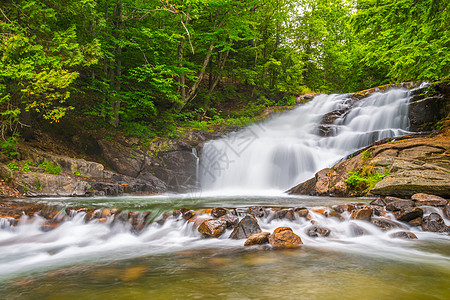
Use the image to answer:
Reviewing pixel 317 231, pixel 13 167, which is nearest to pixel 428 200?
pixel 317 231

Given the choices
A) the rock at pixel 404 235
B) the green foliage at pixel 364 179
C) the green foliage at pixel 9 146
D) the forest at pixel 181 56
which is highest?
the forest at pixel 181 56

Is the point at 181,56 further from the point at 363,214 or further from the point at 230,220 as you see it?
the point at 363,214

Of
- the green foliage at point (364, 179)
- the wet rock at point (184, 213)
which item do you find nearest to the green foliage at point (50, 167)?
the wet rock at point (184, 213)

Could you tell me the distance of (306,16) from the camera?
21734 mm

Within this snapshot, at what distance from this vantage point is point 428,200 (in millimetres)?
5250

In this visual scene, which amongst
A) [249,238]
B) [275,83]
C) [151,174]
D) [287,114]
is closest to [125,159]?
[151,174]

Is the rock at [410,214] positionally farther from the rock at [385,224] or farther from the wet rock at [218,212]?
the wet rock at [218,212]

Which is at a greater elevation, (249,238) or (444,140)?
(444,140)

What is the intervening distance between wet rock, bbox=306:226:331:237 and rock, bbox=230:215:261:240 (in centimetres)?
93

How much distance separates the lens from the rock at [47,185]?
7.14m

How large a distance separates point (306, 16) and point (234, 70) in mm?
10182

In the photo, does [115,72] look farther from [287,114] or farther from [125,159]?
[287,114]

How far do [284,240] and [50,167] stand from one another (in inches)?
289

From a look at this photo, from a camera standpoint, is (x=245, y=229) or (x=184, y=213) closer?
(x=245, y=229)
